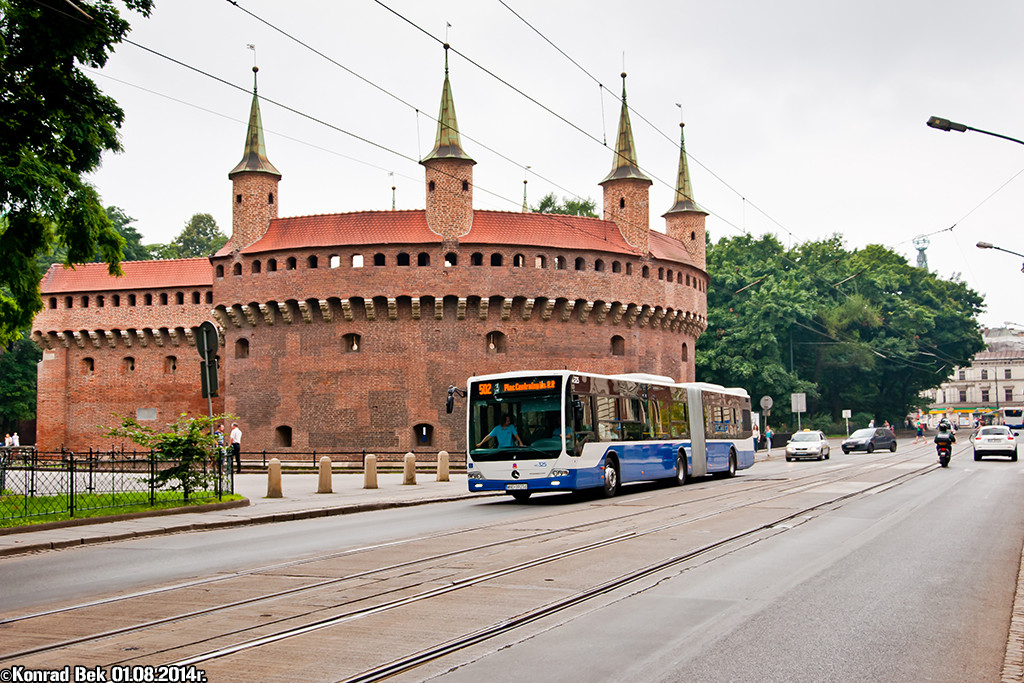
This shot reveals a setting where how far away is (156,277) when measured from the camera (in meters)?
48.7

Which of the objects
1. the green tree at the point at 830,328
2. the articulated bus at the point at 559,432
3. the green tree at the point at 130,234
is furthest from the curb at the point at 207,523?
the green tree at the point at 130,234

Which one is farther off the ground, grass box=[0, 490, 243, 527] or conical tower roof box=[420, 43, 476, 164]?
conical tower roof box=[420, 43, 476, 164]

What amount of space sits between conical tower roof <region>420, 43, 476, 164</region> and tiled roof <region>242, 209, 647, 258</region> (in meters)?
2.51

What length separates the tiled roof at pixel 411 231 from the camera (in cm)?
4053

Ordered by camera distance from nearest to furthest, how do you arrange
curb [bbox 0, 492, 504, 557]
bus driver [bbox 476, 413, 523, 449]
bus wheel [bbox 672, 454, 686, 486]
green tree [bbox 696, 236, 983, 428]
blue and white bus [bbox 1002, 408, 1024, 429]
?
curb [bbox 0, 492, 504, 557]
bus driver [bbox 476, 413, 523, 449]
bus wheel [bbox 672, 454, 686, 486]
green tree [bbox 696, 236, 983, 428]
blue and white bus [bbox 1002, 408, 1024, 429]

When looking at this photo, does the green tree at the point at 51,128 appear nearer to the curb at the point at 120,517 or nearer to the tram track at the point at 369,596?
the curb at the point at 120,517

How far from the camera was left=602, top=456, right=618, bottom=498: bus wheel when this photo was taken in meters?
20.6

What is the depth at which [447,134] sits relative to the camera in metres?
41.0

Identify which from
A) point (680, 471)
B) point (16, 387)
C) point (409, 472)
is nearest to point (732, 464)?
point (680, 471)

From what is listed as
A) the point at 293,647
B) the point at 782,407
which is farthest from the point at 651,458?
the point at 782,407

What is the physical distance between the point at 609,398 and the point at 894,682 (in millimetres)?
15155

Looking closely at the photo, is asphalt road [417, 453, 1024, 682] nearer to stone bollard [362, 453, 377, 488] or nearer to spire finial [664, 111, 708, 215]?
stone bollard [362, 453, 377, 488]

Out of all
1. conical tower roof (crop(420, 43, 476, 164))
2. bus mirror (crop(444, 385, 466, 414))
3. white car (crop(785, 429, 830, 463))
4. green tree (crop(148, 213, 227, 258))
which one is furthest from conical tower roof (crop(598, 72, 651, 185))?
green tree (crop(148, 213, 227, 258))

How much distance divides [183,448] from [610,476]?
8645 millimetres
